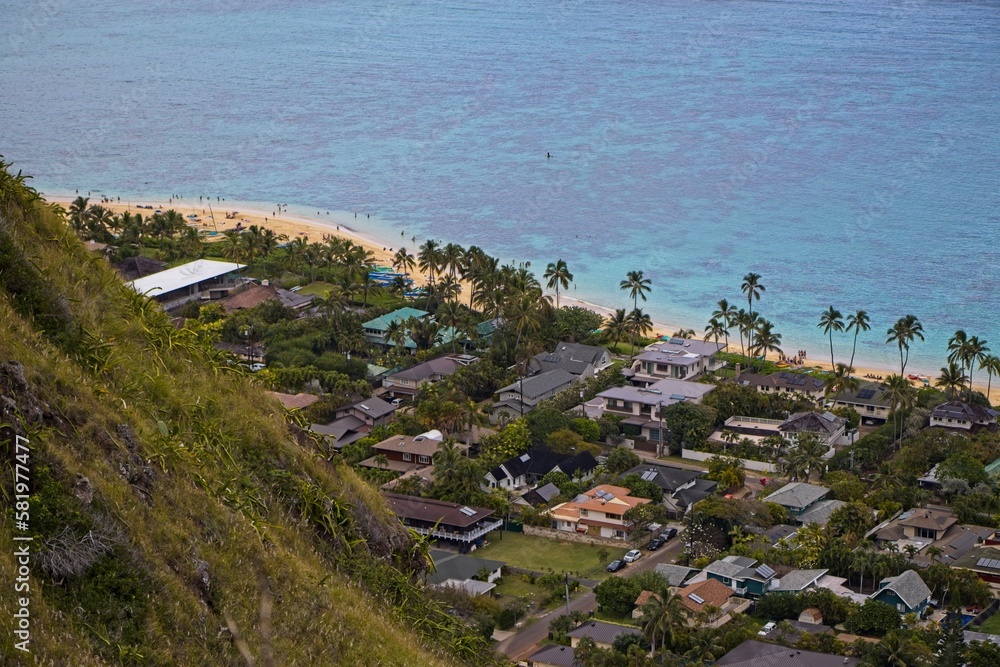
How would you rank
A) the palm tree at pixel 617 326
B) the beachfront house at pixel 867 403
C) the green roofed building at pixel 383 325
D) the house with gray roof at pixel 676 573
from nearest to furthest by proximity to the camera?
the house with gray roof at pixel 676 573, the beachfront house at pixel 867 403, the palm tree at pixel 617 326, the green roofed building at pixel 383 325

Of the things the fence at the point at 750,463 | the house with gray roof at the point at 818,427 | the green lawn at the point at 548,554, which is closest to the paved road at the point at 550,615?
the green lawn at the point at 548,554

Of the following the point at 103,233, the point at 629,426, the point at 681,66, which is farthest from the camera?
the point at 681,66

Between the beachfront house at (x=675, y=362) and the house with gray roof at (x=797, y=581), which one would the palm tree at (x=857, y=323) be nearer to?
the beachfront house at (x=675, y=362)

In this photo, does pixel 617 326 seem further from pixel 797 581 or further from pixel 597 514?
pixel 797 581

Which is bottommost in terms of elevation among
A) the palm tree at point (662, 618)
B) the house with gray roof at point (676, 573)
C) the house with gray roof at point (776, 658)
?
the house with gray roof at point (676, 573)

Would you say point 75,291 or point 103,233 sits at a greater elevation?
point 75,291

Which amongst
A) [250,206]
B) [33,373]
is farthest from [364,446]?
[250,206]

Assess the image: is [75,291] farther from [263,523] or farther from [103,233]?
[103,233]
